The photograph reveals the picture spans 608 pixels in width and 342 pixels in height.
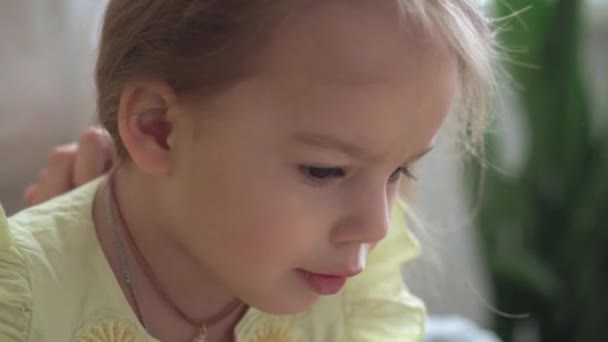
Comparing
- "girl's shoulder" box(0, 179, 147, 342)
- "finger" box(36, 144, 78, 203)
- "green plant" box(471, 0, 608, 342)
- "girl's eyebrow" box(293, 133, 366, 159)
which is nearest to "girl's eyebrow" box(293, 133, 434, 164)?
"girl's eyebrow" box(293, 133, 366, 159)

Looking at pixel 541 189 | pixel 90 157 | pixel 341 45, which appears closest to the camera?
pixel 341 45

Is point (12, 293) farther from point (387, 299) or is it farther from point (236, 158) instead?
point (387, 299)

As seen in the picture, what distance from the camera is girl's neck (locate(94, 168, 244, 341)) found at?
30.9 inches

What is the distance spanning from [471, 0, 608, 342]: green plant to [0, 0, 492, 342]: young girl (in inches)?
24.2

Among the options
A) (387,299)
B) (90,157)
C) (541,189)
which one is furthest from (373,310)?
(541,189)

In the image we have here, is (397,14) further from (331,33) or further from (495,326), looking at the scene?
(495,326)

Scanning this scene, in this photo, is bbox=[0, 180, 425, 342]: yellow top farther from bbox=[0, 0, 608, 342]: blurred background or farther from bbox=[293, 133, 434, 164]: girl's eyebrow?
bbox=[0, 0, 608, 342]: blurred background

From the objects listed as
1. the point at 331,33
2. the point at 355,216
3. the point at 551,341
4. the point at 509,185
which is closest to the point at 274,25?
the point at 331,33

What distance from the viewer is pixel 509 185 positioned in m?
1.45

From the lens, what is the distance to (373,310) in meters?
0.91

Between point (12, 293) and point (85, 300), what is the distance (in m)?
0.07

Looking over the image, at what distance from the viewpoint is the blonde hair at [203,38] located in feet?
2.17

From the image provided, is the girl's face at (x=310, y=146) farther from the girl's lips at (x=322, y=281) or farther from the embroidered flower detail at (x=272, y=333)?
the embroidered flower detail at (x=272, y=333)

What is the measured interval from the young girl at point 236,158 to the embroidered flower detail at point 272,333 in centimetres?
4
